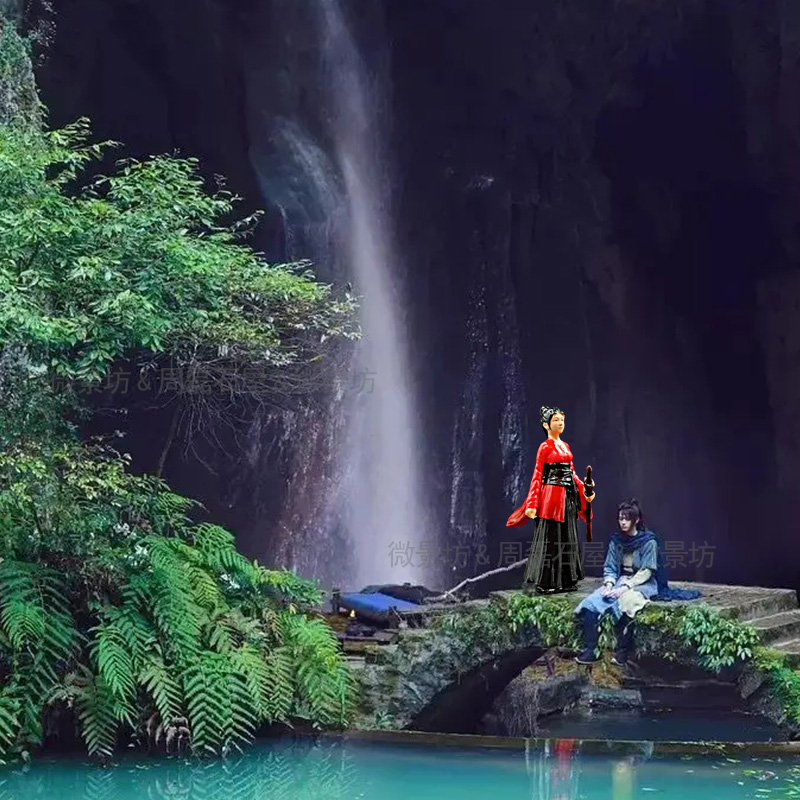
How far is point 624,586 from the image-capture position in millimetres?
8203

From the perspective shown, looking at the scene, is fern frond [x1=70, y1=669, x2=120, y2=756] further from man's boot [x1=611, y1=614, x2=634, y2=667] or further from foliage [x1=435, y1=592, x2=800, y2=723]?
man's boot [x1=611, y1=614, x2=634, y2=667]

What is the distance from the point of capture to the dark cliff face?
648 inches

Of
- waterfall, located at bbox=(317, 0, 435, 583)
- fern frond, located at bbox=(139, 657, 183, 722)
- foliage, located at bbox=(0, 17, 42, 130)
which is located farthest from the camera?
waterfall, located at bbox=(317, 0, 435, 583)

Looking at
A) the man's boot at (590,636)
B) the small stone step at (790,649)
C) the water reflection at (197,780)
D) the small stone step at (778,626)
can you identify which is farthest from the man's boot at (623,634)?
the water reflection at (197,780)

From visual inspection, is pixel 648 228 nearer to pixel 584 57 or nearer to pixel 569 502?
pixel 584 57

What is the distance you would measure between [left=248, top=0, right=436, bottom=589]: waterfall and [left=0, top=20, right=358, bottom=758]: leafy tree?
8.03m

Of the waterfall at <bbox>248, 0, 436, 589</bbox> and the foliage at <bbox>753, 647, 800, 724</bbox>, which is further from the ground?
the waterfall at <bbox>248, 0, 436, 589</bbox>

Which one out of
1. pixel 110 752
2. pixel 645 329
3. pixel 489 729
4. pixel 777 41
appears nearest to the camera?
pixel 110 752

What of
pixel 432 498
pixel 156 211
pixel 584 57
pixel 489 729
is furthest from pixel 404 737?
pixel 584 57

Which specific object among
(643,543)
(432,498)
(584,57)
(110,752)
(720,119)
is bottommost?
(110,752)

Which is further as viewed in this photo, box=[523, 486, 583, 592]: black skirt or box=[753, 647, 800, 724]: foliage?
box=[523, 486, 583, 592]: black skirt

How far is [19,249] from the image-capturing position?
8250mm

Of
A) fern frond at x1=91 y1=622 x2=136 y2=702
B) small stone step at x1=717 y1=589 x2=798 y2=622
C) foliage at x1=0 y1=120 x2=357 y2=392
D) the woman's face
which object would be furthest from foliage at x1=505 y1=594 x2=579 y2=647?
foliage at x1=0 y1=120 x2=357 y2=392

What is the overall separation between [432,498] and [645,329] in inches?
182
